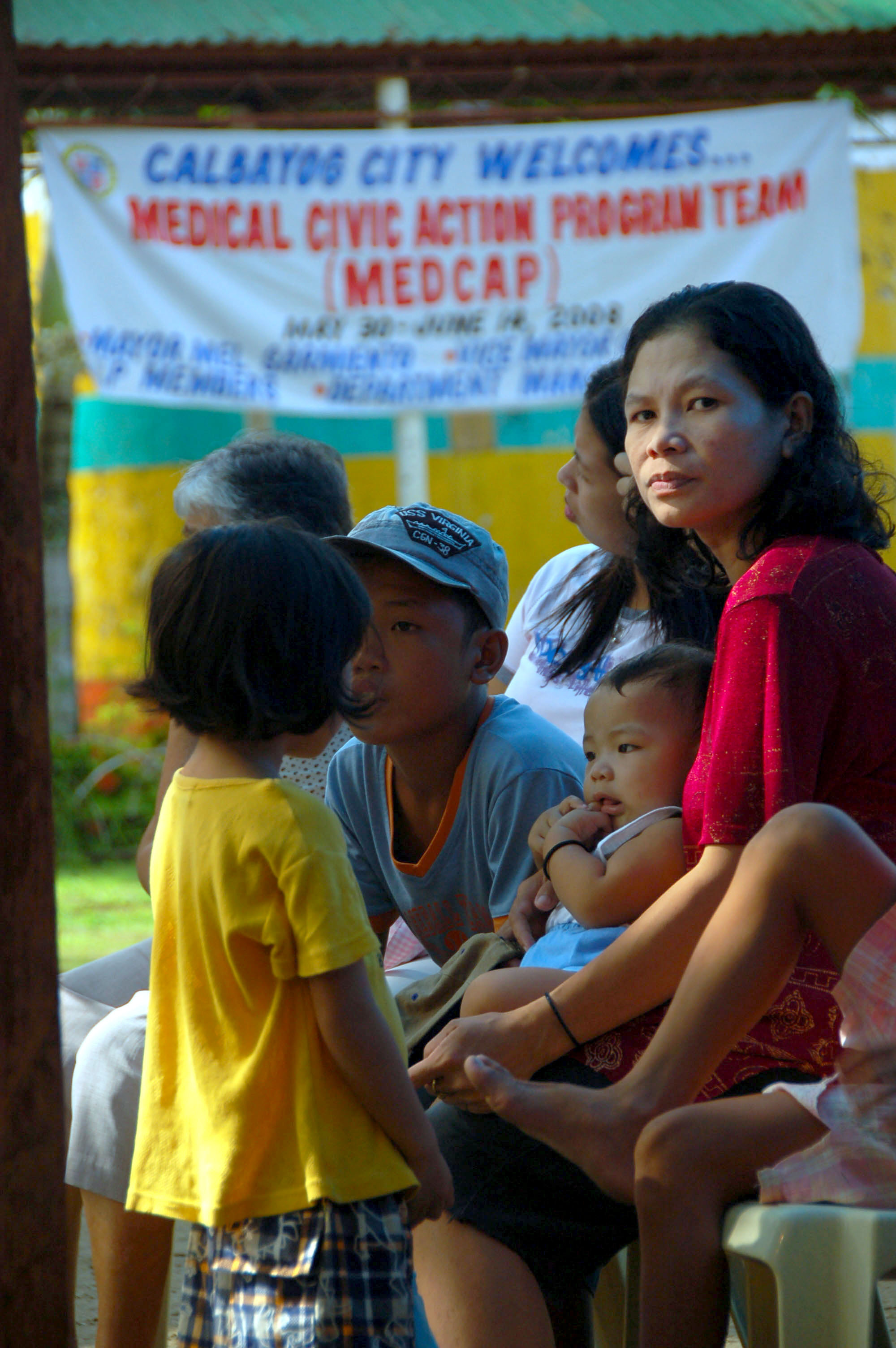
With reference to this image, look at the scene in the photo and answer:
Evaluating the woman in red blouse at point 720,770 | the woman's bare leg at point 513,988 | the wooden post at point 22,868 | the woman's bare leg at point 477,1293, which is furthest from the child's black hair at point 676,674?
the wooden post at point 22,868

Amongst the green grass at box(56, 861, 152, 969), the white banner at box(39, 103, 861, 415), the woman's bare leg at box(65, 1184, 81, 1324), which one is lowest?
the green grass at box(56, 861, 152, 969)

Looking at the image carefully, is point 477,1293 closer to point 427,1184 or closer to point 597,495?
point 427,1184

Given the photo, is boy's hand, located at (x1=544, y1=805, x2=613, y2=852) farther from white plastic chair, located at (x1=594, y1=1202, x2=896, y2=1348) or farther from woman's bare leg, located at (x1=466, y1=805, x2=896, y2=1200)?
white plastic chair, located at (x1=594, y1=1202, x2=896, y2=1348)

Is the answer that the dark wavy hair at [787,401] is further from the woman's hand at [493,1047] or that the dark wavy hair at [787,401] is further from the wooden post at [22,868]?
the wooden post at [22,868]

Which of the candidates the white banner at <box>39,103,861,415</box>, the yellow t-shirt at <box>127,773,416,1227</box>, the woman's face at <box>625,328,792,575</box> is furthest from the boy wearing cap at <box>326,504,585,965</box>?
the white banner at <box>39,103,861,415</box>

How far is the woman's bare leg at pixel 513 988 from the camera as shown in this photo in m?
1.84

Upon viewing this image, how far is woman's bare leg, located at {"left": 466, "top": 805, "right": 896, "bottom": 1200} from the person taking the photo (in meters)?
1.47

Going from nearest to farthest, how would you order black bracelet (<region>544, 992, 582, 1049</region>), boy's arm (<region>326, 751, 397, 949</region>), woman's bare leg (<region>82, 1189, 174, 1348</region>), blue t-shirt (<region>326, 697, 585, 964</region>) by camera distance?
black bracelet (<region>544, 992, 582, 1049</region>)
woman's bare leg (<region>82, 1189, 174, 1348</region>)
blue t-shirt (<region>326, 697, 585, 964</region>)
boy's arm (<region>326, 751, 397, 949</region>)

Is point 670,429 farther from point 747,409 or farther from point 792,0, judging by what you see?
point 792,0

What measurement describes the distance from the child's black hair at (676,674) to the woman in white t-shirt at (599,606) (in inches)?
11.9

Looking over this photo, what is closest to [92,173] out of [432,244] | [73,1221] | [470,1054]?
[432,244]

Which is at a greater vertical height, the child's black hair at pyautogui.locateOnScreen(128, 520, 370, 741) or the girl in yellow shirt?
the child's black hair at pyautogui.locateOnScreen(128, 520, 370, 741)

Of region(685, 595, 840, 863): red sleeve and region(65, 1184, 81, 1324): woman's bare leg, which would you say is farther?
region(65, 1184, 81, 1324): woman's bare leg

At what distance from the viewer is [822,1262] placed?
4.75 feet
